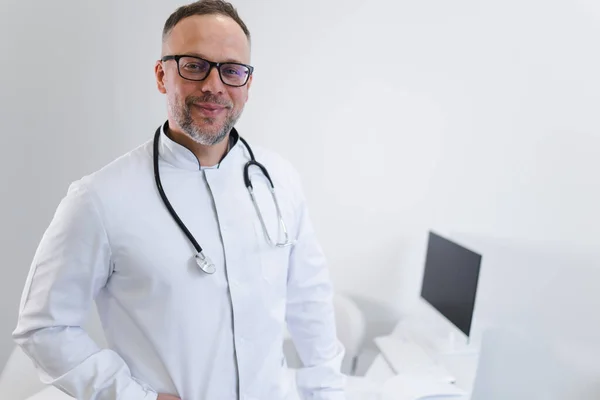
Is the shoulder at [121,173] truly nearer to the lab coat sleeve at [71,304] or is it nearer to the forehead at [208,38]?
the lab coat sleeve at [71,304]

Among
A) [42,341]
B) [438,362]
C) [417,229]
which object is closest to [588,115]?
[417,229]

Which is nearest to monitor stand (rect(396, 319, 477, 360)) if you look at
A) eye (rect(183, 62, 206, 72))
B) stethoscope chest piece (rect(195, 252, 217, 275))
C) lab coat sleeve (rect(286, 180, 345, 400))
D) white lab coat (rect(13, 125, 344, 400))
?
lab coat sleeve (rect(286, 180, 345, 400))

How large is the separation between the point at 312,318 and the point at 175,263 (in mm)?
411

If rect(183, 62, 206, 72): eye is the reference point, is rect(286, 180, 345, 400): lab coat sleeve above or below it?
below

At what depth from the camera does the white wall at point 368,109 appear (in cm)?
190

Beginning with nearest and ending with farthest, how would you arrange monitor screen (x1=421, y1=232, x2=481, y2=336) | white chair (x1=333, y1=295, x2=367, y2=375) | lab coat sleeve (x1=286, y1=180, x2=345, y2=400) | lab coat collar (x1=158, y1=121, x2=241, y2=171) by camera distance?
lab coat collar (x1=158, y1=121, x2=241, y2=171) < lab coat sleeve (x1=286, y1=180, x2=345, y2=400) < monitor screen (x1=421, y1=232, x2=481, y2=336) < white chair (x1=333, y1=295, x2=367, y2=375)

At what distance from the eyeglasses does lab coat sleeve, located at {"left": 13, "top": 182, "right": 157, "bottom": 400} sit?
307 mm

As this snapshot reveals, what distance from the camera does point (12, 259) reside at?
2055mm

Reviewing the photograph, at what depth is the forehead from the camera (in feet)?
3.34

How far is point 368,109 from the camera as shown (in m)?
2.09

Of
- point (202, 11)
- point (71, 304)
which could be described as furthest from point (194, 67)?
point (71, 304)

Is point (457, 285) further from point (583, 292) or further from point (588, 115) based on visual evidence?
point (588, 115)

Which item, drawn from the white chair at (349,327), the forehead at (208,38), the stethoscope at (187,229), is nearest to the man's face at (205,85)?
the forehead at (208,38)

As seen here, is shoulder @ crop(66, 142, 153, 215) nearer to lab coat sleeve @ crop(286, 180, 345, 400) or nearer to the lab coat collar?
the lab coat collar
